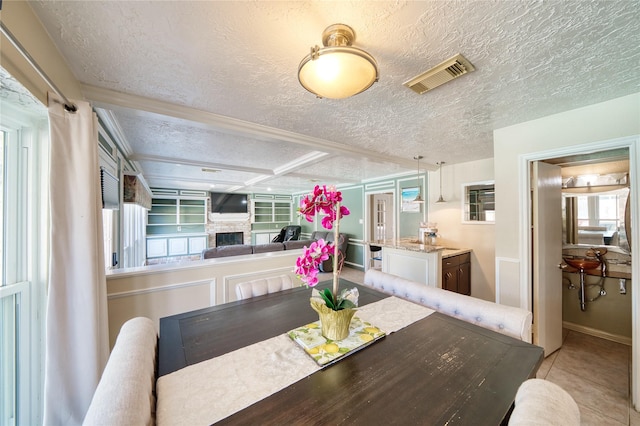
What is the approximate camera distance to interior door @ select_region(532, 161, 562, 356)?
2.08m

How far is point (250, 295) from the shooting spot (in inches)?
65.4

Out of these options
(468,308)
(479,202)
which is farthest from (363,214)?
(468,308)

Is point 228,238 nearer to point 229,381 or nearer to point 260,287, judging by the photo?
point 260,287

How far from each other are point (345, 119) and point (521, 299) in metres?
2.37

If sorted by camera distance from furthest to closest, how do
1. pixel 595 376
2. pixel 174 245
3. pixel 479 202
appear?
pixel 174 245 → pixel 479 202 → pixel 595 376

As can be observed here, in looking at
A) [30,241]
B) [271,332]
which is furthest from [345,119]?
[30,241]

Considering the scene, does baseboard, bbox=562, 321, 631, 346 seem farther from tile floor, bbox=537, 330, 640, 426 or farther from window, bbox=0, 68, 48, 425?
window, bbox=0, 68, 48, 425

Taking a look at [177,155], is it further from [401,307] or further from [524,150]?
[524,150]

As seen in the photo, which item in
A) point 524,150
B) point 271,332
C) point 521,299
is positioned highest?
point 524,150

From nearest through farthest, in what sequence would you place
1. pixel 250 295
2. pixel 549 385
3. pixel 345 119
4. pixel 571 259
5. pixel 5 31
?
pixel 549 385, pixel 5 31, pixel 250 295, pixel 345 119, pixel 571 259

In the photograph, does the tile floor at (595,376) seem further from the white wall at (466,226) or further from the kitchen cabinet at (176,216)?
the kitchen cabinet at (176,216)

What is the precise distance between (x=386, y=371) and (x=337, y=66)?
129 cm

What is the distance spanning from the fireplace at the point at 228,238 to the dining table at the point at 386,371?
6875 mm

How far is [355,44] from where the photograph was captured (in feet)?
3.69
